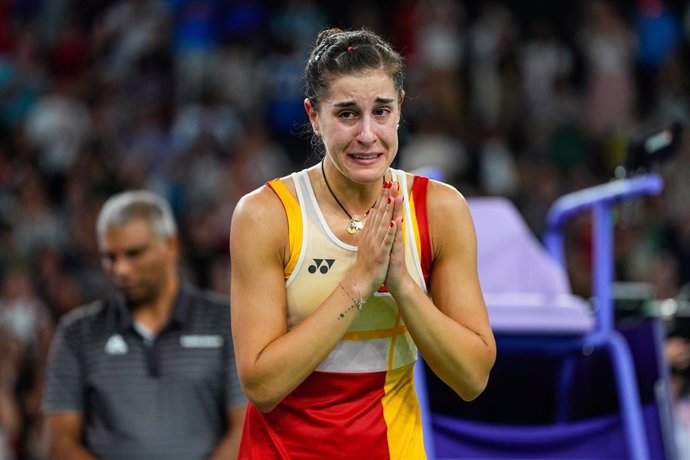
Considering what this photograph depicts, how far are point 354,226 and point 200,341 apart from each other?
160cm

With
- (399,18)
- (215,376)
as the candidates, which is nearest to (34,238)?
(399,18)

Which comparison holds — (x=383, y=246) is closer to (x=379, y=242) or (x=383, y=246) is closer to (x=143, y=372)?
(x=379, y=242)

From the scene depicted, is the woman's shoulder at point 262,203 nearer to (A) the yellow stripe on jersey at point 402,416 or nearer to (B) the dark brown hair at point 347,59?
(B) the dark brown hair at point 347,59

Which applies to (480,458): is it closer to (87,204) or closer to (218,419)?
(218,419)

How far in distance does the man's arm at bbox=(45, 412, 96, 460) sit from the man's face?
19.2 inches

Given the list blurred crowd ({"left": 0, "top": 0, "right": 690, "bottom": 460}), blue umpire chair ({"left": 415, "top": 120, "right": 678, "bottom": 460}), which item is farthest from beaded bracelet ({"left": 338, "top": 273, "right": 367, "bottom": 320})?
blurred crowd ({"left": 0, "top": 0, "right": 690, "bottom": 460})

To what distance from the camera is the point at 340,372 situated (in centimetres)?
283

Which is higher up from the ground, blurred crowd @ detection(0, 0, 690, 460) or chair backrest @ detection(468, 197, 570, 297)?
blurred crowd @ detection(0, 0, 690, 460)

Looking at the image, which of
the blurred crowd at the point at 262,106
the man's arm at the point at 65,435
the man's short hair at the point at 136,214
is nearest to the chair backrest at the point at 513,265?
the man's short hair at the point at 136,214

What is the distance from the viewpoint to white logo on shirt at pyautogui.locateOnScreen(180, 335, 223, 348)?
14.2 ft

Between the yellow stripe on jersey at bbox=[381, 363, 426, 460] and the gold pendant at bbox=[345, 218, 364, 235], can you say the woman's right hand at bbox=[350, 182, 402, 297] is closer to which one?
the gold pendant at bbox=[345, 218, 364, 235]

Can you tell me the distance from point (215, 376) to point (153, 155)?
587 cm

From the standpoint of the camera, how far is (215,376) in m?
4.29

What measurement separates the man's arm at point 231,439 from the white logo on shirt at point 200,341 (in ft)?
A: 0.80
